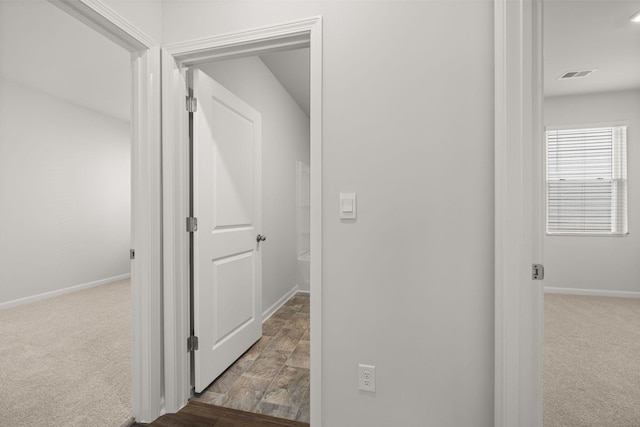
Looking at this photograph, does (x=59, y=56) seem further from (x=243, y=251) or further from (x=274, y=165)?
(x=243, y=251)

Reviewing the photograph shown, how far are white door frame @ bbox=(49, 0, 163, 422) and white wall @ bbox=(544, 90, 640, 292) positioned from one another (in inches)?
190

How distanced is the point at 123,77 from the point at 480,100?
398cm

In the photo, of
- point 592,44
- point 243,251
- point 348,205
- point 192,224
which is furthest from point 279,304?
point 592,44

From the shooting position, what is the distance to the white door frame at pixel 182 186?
1472 millimetres

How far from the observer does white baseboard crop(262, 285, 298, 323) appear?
3191 millimetres

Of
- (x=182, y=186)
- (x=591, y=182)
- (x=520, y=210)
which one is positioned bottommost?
(x=520, y=210)

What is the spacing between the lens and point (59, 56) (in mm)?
3051

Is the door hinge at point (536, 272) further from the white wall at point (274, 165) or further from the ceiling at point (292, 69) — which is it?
the ceiling at point (292, 69)

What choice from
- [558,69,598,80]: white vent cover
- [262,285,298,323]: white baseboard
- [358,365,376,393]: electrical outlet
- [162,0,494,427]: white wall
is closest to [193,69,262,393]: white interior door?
[262,285,298,323]: white baseboard

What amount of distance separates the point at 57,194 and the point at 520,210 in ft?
17.1

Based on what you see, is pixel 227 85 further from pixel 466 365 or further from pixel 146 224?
pixel 466 365

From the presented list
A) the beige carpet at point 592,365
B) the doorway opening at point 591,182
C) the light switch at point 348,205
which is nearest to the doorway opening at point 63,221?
the light switch at point 348,205

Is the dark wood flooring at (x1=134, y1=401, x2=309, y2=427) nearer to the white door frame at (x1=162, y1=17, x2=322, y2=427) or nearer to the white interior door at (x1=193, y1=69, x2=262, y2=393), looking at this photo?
the white door frame at (x1=162, y1=17, x2=322, y2=427)

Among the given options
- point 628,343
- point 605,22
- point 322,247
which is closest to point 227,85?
point 322,247
